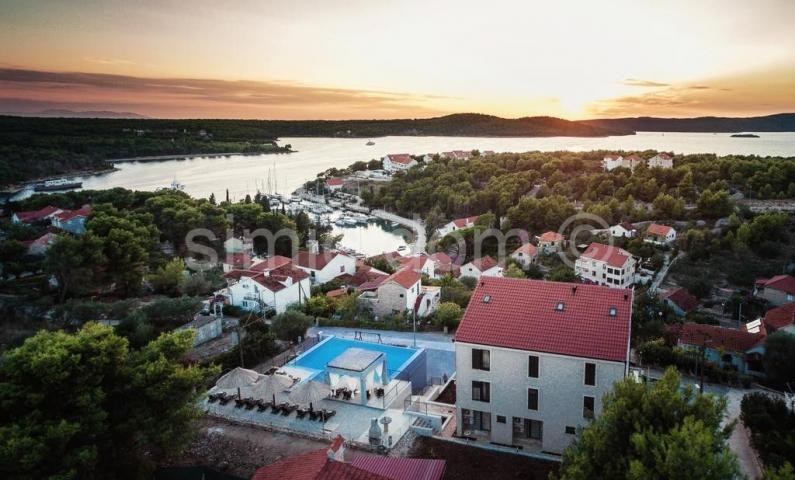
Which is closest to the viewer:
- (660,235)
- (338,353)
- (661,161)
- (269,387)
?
(269,387)

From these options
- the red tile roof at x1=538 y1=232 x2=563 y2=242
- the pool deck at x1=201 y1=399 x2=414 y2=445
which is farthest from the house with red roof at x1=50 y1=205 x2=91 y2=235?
the red tile roof at x1=538 y1=232 x2=563 y2=242

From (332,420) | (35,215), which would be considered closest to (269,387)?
(332,420)

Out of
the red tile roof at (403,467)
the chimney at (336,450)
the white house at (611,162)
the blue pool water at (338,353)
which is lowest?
the blue pool water at (338,353)

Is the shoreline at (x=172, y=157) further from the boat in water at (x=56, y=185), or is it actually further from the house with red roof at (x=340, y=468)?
the house with red roof at (x=340, y=468)

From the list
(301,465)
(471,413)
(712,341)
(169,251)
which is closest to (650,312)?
(712,341)

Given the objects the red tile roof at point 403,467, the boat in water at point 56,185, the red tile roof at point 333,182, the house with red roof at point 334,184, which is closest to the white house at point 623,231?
the red tile roof at point 403,467

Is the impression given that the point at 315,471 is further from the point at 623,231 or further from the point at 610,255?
the point at 623,231
